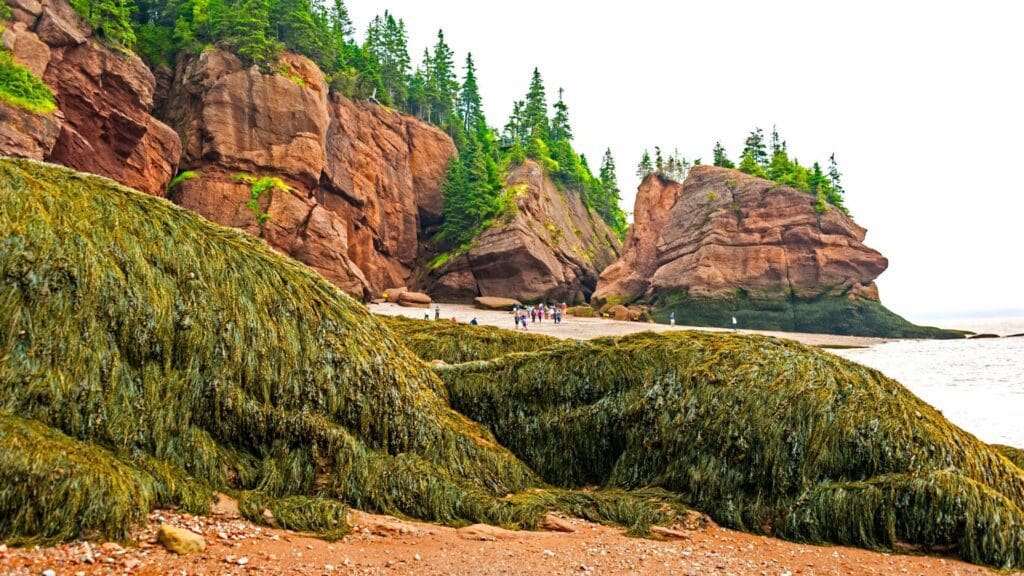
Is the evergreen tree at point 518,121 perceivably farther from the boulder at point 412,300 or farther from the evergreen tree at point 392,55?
the boulder at point 412,300

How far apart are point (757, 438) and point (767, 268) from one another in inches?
1775

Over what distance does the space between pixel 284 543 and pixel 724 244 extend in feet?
159

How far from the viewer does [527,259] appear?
4459cm

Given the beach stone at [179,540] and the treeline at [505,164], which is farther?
the treeline at [505,164]

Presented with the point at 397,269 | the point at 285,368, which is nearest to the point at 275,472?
the point at 285,368

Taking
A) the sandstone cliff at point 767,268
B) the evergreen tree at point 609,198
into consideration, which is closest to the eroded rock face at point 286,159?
the sandstone cliff at point 767,268

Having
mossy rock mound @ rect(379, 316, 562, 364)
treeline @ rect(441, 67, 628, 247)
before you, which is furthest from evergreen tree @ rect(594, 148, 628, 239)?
mossy rock mound @ rect(379, 316, 562, 364)

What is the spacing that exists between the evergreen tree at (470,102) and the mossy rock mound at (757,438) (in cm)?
6599

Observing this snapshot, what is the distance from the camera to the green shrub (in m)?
20.7

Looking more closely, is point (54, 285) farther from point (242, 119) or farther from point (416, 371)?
point (242, 119)

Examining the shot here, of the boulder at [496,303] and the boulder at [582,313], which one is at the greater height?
the boulder at [496,303]

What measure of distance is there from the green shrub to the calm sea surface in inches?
1293

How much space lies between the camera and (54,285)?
3.52m

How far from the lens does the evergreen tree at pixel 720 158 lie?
187ft
